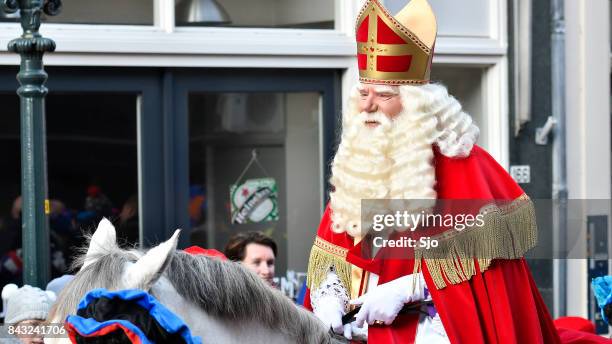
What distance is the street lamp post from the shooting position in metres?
4.98

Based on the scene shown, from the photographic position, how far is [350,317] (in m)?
3.95

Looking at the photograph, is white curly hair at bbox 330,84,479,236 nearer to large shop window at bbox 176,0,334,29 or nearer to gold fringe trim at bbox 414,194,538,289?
gold fringe trim at bbox 414,194,538,289

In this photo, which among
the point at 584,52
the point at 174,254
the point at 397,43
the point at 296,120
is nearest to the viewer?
A: the point at 174,254

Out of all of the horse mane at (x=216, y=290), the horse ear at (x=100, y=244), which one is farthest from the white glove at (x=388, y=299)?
the horse ear at (x=100, y=244)

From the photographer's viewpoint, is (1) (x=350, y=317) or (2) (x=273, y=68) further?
(2) (x=273, y=68)

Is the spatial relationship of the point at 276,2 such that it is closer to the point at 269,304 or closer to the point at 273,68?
the point at 273,68

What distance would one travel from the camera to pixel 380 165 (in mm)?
4223

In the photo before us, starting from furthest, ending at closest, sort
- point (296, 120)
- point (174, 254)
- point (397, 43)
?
point (296, 120) < point (397, 43) < point (174, 254)

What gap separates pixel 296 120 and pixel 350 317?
3922mm

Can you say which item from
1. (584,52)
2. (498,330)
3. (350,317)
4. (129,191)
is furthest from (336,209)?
(584,52)

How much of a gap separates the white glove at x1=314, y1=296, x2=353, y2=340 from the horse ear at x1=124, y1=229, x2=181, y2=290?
1.12m

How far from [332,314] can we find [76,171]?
345 cm

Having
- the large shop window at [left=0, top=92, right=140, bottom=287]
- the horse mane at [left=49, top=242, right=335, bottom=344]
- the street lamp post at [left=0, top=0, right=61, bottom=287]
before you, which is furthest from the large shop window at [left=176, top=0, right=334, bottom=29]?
the horse mane at [left=49, top=242, right=335, bottom=344]

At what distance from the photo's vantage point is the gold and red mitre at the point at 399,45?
13.9ft
